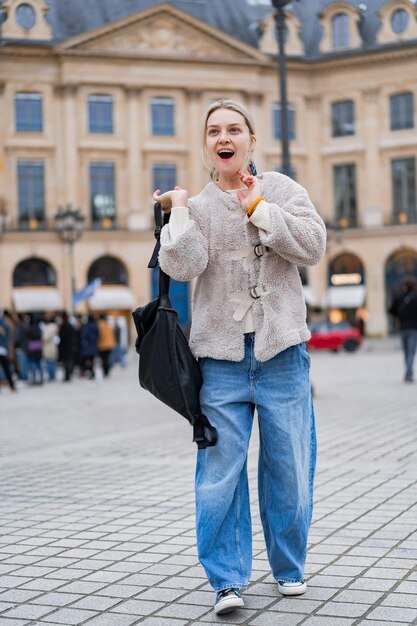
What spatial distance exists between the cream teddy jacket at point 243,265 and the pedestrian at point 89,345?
20412 millimetres

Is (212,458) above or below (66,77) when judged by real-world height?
below

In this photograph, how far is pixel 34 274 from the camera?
2060 inches

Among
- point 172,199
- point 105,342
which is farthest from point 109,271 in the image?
point 172,199

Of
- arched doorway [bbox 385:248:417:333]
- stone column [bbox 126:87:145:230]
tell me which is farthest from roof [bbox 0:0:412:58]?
arched doorway [bbox 385:248:417:333]

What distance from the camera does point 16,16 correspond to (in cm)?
5300

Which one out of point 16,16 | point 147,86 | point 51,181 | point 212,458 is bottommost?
point 212,458

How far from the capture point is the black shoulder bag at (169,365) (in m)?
4.50

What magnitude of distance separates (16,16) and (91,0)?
4711mm

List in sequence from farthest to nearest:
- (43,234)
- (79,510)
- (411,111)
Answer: (411,111) → (43,234) → (79,510)

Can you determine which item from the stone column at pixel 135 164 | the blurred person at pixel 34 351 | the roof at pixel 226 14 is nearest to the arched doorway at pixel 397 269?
the roof at pixel 226 14

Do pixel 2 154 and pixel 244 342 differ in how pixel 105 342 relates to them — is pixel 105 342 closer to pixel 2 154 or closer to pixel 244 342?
pixel 244 342

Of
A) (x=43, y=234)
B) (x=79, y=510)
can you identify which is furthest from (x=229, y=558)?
(x=43, y=234)

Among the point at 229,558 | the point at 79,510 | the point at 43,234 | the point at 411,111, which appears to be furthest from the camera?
the point at 411,111

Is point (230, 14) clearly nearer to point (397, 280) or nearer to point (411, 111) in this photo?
point (411, 111)
